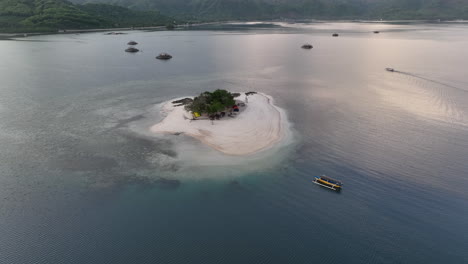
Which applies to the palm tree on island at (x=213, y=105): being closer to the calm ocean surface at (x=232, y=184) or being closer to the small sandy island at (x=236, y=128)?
the small sandy island at (x=236, y=128)

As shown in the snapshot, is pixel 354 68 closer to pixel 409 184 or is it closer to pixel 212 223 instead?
pixel 409 184

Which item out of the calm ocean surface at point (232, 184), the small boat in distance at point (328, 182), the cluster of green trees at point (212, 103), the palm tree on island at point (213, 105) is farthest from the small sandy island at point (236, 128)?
the small boat in distance at point (328, 182)

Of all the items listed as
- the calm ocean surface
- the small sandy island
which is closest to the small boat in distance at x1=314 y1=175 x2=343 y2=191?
the calm ocean surface

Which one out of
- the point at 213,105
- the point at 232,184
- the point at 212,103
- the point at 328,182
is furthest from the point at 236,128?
the point at 328,182

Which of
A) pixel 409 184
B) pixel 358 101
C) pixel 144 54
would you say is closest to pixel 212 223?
pixel 409 184

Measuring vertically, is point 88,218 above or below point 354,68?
below

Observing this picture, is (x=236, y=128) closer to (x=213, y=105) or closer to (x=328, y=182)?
(x=213, y=105)
